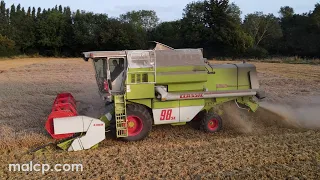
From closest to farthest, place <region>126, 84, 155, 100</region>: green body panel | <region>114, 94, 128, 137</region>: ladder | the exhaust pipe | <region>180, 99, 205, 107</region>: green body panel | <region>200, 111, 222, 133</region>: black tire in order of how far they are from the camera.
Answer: <region>114, 94, 128, 137</region>: ladder
<region>126, 84, 155, 100</region>: green body panel
the exhaust pipe
<region>180, 99, 205, 107</region>: green body panel
<region>200, 111, 222, 133</region>: black tire

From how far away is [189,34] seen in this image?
1736 inches

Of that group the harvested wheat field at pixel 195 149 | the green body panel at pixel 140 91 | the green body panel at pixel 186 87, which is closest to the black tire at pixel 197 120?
the harvested wheat field at pixel 195 149

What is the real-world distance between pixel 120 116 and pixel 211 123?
8.19 ft

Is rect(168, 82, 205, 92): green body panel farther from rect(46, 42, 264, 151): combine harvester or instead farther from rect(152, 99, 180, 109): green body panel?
rect(152, 99, 180, 109): green body panel

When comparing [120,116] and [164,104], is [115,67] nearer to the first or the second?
[120,116]

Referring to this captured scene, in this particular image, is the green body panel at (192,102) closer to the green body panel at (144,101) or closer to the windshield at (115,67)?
the green body panel at (144,101)

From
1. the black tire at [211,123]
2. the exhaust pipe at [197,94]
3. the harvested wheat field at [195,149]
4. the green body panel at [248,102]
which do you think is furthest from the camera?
the green body panel at [248,102]

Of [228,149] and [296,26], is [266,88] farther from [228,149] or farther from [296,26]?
[296,26]

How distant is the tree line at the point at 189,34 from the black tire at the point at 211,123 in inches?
1339

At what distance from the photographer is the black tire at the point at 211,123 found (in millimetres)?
8812

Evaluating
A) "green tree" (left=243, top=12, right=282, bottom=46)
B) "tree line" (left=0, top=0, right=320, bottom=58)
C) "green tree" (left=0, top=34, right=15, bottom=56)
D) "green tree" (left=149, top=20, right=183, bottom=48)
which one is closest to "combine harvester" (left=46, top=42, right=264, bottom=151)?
"tree line" (left=0, top=0, right=320, bottom=58)

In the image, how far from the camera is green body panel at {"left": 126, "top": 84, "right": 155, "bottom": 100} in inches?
317

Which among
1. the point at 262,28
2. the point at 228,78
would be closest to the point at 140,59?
the point at 228,78

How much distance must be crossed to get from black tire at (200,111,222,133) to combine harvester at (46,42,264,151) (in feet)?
0.09
